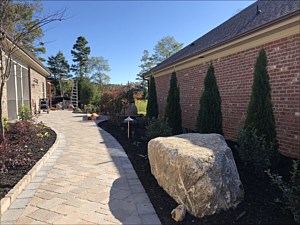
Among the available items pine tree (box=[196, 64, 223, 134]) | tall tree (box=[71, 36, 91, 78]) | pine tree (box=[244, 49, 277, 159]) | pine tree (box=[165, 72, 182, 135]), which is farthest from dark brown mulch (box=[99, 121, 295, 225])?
tall tree (box=[71, 36, 91, 78])

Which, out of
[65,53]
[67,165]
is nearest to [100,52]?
[65,53]

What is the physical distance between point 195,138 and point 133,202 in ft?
4.66

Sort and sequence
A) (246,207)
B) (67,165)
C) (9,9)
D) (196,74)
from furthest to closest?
(196,74) < (9,9) < (67,165) < (246,207)

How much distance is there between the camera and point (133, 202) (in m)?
3.31

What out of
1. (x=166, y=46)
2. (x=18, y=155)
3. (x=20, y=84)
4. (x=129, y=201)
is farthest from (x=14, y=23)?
(x=166, y=46)

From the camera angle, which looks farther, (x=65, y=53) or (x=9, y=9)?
(x=65, y=53)

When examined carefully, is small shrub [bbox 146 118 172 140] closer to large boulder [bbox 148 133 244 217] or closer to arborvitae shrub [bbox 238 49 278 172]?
arborvitae shrub [bbox 238 49 278 172]

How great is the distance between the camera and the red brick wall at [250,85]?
464 centimetres

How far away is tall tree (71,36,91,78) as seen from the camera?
39.4 meters

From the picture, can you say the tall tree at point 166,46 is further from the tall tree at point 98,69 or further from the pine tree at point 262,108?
the pine tree at point 262,108

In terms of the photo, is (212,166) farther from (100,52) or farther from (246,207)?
(100,52)

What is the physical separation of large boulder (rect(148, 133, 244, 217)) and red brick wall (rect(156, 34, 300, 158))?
2.26m

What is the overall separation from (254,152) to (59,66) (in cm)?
4174

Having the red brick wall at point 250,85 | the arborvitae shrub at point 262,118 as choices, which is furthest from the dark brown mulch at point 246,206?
the red brick wall at point 250,85
